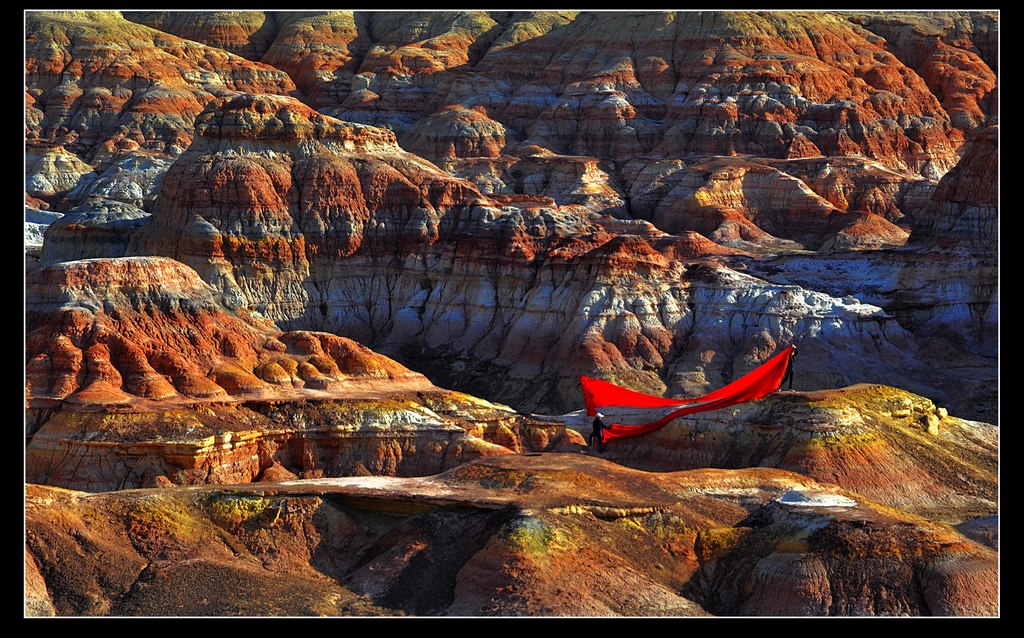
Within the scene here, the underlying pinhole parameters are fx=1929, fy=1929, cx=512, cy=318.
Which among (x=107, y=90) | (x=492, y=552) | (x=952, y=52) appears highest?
(x=952, y=52)

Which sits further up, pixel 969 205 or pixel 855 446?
pixel 969 205

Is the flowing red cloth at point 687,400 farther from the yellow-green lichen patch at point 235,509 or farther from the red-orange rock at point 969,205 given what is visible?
the red-orange rock at point 969,205

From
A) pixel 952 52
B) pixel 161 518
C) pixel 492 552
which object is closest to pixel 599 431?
pixel 492 552

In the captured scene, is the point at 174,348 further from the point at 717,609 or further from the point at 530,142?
the point at 530,142

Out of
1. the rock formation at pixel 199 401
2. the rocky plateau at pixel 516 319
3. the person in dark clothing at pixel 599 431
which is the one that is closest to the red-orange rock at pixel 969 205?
the rocky plateau at pixel 516 319

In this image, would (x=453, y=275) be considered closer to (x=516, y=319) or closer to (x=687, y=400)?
(x=516, y=319)

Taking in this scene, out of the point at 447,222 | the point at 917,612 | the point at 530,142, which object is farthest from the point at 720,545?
the point at 530,142
